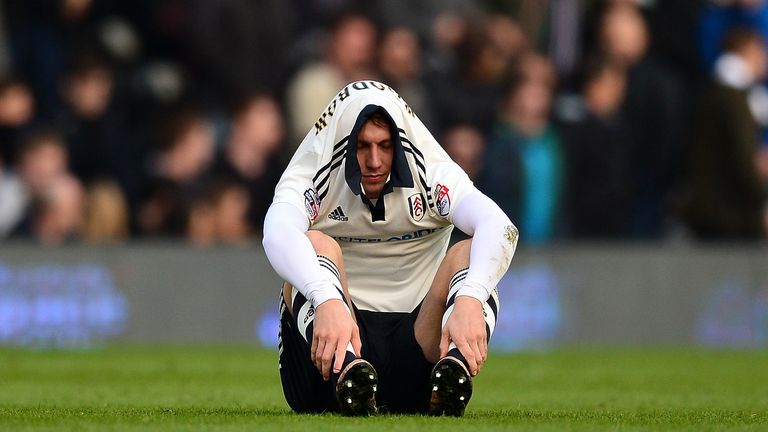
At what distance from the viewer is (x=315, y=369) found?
24.8ft

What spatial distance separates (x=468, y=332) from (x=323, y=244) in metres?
0.83

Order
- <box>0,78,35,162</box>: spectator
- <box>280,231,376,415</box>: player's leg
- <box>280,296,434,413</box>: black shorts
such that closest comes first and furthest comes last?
<box>280,231,376,415</box>: player's leg, <box>280,296,434,413</box>: black shorts, <box>0,78,35,162</box>: spectator

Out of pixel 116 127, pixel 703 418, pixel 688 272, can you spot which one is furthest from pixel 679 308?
pixel 703 418

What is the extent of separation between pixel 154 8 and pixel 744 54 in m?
6.31

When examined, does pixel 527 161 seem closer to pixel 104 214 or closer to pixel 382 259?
pixel 104 214

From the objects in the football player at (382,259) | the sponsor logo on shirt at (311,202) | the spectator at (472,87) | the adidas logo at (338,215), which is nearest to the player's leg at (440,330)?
the football player at (382,259)

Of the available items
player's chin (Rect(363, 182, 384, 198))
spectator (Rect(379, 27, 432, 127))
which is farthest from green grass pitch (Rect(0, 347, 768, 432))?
spectator (Rect(379, 27, 432, 127))

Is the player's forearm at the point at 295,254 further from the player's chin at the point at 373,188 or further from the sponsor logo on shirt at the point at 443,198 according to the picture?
the sponsor logo on shirt at the point at 443,198

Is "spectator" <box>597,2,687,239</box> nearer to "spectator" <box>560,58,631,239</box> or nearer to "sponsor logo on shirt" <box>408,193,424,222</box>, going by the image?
"spectator" <box>560,58,631,239</box>

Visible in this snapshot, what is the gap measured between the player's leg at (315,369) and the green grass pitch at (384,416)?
0.39 feet

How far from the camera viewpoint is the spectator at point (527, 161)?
17.1 meters

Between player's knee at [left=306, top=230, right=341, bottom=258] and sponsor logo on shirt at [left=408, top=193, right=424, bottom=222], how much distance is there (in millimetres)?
421

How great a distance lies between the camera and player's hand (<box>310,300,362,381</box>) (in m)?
7.09

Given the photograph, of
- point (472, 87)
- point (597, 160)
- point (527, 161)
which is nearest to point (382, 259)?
point (527, 161)
